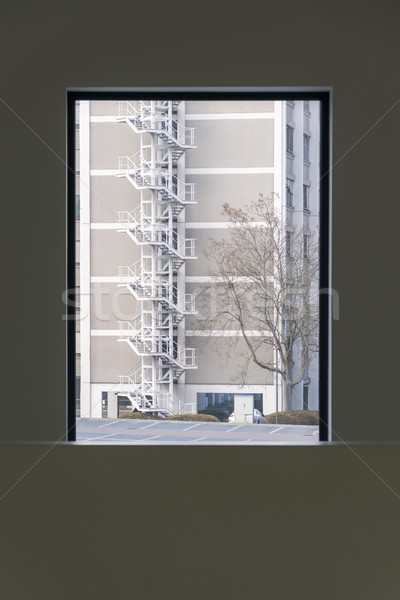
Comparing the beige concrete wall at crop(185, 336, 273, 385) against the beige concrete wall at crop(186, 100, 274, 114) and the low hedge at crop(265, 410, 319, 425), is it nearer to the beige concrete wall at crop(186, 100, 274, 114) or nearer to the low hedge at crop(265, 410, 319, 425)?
the low hedge at crop(265, 410, 319, 425)

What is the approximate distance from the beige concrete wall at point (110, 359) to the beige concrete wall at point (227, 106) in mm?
972

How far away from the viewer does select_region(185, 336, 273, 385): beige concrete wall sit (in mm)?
2480

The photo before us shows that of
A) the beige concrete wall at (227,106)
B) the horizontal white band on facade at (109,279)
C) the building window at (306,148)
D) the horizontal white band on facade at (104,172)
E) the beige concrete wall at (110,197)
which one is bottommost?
the horizontal white band on facade at (109,279)

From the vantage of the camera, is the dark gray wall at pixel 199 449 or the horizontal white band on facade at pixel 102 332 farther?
the horizontal white band on facade at pixel 102 332

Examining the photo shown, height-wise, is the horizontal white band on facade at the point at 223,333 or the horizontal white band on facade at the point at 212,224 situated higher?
the horizontal white band on facade at the point at 212,224

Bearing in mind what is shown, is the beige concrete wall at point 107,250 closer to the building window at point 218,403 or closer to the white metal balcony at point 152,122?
the white metal balcony at point 152,122

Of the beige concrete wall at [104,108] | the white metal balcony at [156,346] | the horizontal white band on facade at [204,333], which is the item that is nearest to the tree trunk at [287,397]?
the horizontal white band on facade at [204,333]

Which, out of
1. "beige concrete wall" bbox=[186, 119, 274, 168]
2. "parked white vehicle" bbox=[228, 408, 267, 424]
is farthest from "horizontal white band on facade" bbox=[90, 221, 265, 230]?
"parked white vehicle" bbox=[228, 408, 267, 424]

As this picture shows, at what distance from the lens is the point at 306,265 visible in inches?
97.0

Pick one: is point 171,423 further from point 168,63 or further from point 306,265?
point 168,63

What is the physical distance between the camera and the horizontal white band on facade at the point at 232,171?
246cm

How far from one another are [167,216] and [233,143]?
1.28 ft
